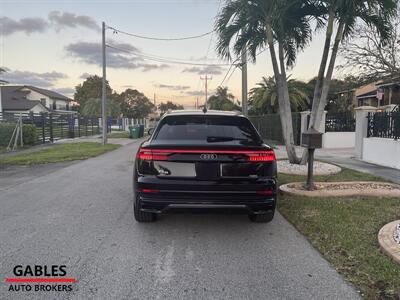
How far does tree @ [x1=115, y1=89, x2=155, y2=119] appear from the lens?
77.7 m

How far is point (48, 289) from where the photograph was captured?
3.01 meters

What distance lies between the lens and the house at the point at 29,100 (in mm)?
50281

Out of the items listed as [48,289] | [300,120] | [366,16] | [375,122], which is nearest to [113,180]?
[48,289]

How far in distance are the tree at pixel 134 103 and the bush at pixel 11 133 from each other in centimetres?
5898

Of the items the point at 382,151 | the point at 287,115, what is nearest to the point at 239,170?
the point at 287,115

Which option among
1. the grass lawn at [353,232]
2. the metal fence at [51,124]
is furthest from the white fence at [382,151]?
the metal fence at [51,124]

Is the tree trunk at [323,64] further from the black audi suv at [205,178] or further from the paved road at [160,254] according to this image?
the paved road at [160,254]

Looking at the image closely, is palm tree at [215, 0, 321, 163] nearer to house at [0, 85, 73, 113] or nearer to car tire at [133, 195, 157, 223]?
car tire at [133, 195, 157, 223]

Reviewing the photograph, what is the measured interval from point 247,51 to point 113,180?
6.35 meters

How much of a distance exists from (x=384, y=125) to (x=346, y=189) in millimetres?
5300

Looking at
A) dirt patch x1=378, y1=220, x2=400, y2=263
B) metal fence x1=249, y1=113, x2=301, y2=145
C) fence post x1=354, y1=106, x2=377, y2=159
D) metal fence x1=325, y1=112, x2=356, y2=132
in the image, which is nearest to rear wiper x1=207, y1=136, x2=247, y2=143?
dirt patch x1=378, y1=220, x2=400, y2=263

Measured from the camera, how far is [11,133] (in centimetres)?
1633

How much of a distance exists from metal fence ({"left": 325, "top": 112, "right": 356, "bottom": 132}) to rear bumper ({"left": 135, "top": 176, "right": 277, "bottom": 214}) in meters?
14.5

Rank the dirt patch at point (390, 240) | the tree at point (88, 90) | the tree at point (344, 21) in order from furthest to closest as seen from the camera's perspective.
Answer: the tree at point (88, 90)
the tree at point (344, 21)
the dirt patch at point (390, 240)
